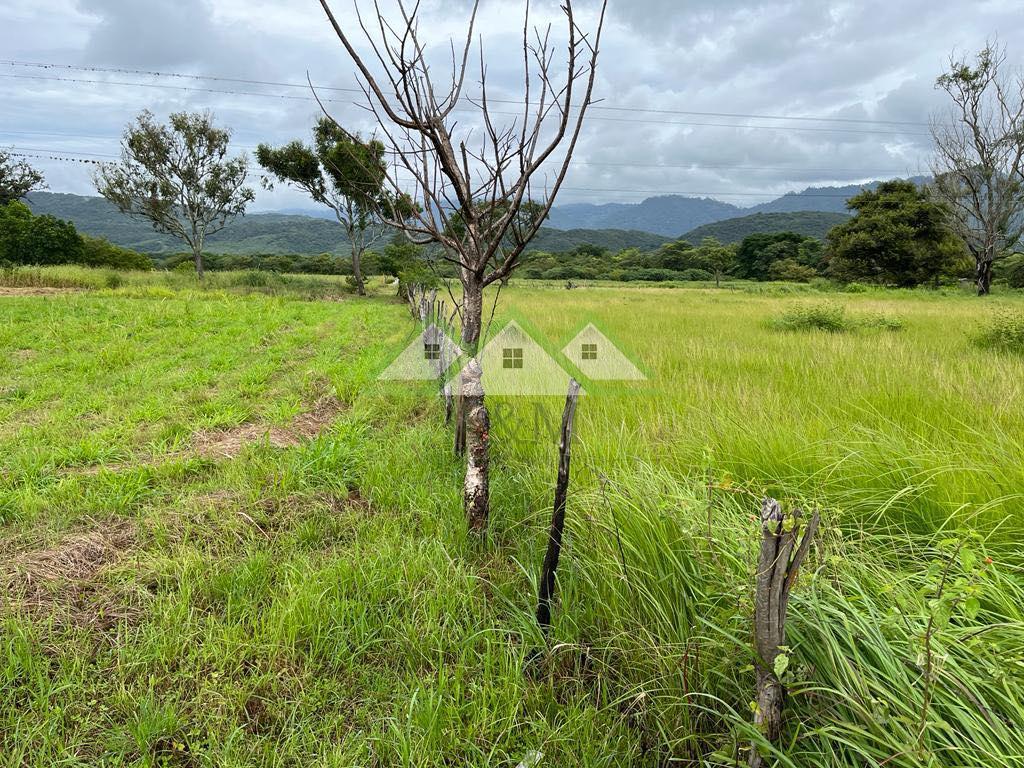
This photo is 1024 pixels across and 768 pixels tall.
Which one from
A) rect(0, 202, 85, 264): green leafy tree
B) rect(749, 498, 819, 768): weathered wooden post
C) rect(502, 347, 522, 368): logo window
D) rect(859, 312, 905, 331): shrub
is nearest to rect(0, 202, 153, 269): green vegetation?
rect(0, 202, 85, 264): green leafy tree

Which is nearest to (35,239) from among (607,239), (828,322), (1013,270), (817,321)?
(817,321)

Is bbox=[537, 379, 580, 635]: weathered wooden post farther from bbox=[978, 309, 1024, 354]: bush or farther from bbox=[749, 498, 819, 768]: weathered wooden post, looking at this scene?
bbox=[978, 309, 1024, 354]: bush

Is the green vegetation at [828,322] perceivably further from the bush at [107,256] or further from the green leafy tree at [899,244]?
the bush at [107,256]

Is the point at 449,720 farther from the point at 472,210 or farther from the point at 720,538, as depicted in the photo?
the point at 472,210

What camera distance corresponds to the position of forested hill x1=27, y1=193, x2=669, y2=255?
94.8 m

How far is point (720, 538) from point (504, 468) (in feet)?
6.53

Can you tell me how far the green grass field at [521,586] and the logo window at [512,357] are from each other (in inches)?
101

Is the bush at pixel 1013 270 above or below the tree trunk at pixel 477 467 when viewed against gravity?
above

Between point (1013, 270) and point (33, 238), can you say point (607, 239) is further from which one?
point (33, 238)

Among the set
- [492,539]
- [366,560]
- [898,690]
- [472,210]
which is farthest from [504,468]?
[898,690]

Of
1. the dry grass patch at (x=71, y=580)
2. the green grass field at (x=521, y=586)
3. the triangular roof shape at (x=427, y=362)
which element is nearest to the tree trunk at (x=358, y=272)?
the triangular roof shape at (x=427, y=362)

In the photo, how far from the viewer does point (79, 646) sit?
80.6 inches

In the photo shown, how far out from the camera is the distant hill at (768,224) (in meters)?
95.2

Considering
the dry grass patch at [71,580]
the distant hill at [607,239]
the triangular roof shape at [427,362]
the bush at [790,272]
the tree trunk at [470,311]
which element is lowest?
the dry grass patch at [71,580]
